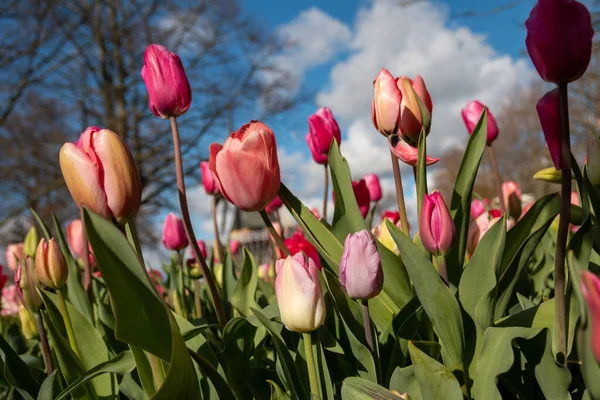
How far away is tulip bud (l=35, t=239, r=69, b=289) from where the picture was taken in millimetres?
672

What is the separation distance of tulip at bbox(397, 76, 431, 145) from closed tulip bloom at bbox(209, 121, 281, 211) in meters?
0.22

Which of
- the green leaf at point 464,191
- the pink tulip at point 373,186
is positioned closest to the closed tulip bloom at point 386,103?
the green leaf at point 464,191

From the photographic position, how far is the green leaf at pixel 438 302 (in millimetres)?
529

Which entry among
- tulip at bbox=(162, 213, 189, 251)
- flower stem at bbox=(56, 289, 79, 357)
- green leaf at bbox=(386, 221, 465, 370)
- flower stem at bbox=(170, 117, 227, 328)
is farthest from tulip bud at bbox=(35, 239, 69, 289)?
tulip at bbox=(162, 213, 189, 251)

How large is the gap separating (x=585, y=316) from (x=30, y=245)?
127 centimetres

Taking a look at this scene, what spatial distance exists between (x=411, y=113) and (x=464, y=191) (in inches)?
5.6

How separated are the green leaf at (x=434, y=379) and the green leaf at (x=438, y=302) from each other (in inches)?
2.1

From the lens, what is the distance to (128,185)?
1.71 feet

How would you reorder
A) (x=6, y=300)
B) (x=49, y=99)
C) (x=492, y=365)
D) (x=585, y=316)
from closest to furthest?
(x=585, y=316) → (x=492, y=365) → (x=6, y=300) → (x=49, y=99)

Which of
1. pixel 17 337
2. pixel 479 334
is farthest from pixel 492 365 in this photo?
pixel 17 337

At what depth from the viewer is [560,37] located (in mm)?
475

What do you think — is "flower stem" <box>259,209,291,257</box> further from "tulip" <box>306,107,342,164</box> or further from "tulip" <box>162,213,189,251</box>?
"tulip" <box>162,213,189,251</box>

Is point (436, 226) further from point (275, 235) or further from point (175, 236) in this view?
point (175, 236)

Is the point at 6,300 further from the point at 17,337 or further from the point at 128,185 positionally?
the point at 128,185
